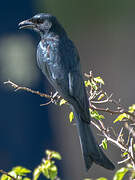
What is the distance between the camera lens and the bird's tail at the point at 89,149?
117 inches

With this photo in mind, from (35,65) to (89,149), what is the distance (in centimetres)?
367

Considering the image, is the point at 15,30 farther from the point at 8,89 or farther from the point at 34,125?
the point at 34,125

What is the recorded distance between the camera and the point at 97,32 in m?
6.72

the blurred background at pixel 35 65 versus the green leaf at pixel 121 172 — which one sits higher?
the blurred background at pixel 35 65

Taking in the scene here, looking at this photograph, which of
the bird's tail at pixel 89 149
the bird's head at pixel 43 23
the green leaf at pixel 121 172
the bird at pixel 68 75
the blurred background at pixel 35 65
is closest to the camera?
the green leaf at pixel 121 172

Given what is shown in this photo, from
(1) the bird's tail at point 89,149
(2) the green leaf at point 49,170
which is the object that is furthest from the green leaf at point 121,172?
(2) the green leaf at point 49,170

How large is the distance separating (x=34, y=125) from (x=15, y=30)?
1.14 meters

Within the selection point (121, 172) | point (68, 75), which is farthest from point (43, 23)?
point (121, 172)

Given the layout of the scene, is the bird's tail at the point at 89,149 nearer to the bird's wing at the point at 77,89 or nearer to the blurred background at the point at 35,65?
the bird's wing at the point at 77,89

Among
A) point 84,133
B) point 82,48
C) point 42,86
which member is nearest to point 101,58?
point 82,48

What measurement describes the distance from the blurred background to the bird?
2.75m

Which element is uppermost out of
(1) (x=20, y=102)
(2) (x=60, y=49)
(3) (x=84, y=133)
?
(1) (x=20, y=102)

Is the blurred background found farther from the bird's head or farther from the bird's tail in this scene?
the bird's tail

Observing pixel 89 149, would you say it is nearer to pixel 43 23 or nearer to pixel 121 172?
pixel 121 172
